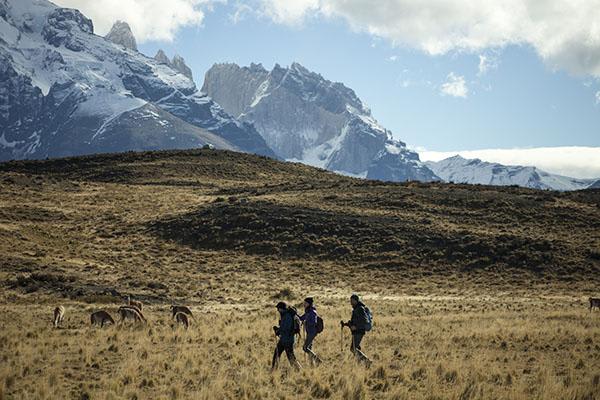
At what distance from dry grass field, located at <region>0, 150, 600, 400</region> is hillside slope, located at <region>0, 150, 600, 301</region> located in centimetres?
24

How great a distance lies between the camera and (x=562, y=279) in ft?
141

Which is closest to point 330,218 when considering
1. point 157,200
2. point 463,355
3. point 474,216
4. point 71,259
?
point 474,216

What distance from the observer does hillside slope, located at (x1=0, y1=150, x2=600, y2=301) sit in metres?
38.6

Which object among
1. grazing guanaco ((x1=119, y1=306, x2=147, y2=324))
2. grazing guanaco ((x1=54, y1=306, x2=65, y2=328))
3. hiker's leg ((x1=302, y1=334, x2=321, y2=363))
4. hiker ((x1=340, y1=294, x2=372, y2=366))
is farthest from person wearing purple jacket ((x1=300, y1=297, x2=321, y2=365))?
grazing guanaco ((x1=54, y1=306, x2=65, y2=328))

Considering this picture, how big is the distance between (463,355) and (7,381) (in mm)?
12596

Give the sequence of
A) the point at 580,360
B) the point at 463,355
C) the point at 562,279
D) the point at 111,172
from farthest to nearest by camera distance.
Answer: the point at 111,172 < the point at 562,279 < the point at 463,355 < the point at 580,360

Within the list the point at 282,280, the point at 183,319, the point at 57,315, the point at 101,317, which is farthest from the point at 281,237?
the point at 57,315

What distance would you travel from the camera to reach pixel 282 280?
137 feet

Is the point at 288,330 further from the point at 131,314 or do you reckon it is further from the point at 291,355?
the point at 131,314

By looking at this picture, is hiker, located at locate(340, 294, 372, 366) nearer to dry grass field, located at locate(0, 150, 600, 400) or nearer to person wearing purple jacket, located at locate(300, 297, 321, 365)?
person wearing purple jacket, located at locate(300, 297, 321, 365)

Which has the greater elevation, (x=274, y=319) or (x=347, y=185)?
(x=347, y=185)

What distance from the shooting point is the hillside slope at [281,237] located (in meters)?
38.6

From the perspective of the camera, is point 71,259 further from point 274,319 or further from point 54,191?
point 54,191

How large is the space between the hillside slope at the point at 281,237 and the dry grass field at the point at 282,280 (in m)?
0.24
